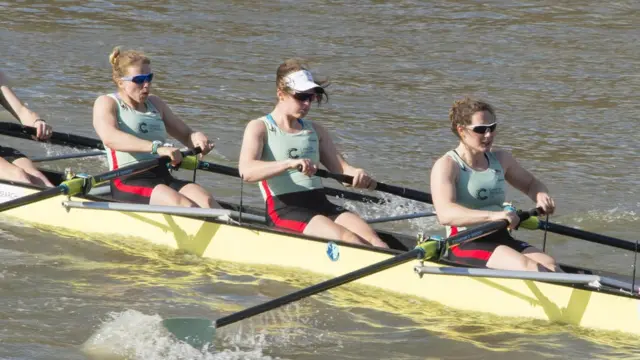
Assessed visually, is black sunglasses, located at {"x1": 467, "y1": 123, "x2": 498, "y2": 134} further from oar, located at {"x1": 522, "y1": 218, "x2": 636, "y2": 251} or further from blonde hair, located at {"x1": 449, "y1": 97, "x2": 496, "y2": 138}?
oar, located at {"x1": 522, "y1": 218, "x2": 636, "y2": 251}

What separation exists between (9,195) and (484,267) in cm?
369

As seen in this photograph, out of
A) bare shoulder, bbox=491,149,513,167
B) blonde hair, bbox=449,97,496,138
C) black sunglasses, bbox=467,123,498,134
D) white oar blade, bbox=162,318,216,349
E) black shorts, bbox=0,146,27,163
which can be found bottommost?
white oar blade, bbox=162,318,216,349

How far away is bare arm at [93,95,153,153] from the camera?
8539mm

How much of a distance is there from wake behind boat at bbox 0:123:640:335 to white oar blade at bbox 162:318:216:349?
3.88 ft

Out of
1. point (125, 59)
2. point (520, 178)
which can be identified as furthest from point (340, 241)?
point (125, 59)

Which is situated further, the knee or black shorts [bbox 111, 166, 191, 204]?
the knee

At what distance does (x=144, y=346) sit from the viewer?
22.7ft

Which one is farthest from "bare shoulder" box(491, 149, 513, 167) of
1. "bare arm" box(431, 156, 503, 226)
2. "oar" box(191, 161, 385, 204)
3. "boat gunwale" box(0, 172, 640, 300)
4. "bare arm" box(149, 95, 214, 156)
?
"bare arm" box(149, 95, 214, 156)

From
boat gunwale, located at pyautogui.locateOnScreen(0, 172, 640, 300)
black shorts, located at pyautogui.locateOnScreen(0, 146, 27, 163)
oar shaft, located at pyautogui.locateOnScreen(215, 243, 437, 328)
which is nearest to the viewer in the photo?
oar shaft, located at pyautogui.locateOnScreen(215, 243, 437, 328)

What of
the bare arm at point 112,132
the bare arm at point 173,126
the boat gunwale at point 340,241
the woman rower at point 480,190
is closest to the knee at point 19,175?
the boat gunwale at point 340,241

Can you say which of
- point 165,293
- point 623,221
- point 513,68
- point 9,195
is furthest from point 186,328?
point 513,68

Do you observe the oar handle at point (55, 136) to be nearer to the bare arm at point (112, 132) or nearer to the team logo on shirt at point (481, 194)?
the bare arm at point (112, 132)

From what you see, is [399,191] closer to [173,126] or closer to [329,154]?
[329,154]

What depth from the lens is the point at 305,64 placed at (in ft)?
26.0
